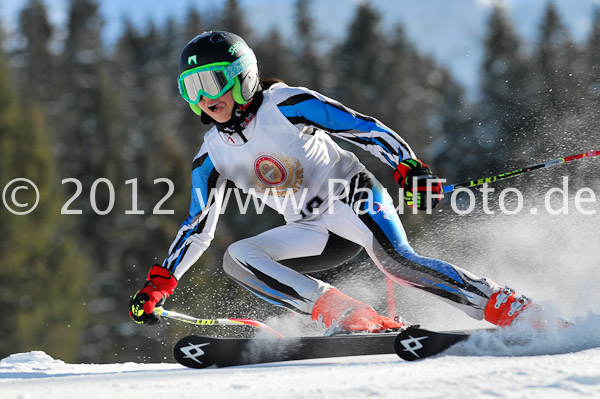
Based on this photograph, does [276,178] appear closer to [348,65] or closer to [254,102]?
[254,102]

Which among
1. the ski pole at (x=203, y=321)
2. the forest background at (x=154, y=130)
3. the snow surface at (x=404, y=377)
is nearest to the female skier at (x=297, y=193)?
the ski pole at (x=203, y=321)

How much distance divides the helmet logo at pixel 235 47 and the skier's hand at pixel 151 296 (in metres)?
1.28

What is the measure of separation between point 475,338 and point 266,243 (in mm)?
1502

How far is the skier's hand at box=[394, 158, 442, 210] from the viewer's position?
3.40 m

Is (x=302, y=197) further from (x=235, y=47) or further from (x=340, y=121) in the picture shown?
(x=235, y=47)

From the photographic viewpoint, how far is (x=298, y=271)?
4262 millimetres

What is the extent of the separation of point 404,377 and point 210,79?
202 cm

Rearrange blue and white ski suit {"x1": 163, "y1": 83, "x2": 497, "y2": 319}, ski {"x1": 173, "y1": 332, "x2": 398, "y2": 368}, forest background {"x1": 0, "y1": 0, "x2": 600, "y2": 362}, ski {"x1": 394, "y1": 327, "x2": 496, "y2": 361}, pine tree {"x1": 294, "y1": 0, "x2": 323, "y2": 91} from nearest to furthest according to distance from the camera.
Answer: ski {"x1": 394, "y1": 327, "x2": 496, "y2": 361}
ski {"x1": 173, "y1": 332, "x2": 398, "y2": 368}
blue and white ski suit {"x1": 163, "y1": 83, "x2": 497, "y2": 319}
forest background {"x1": 0, "y1": 0, "x2": 600, "y2": 362}
pine tree {"x1": 294, "y1": 0, "x2": 323, "y2": 91}

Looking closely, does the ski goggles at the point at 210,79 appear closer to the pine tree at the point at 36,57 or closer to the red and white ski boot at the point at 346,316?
the red and white ski boot at the point at 346,316

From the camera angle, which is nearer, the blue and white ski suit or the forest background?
the blue and white ski suit

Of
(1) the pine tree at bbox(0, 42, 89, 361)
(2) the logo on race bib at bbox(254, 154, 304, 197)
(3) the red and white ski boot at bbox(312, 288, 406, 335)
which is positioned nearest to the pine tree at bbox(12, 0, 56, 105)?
(1) the pine tree at bbox(0, 42, 89, 361)

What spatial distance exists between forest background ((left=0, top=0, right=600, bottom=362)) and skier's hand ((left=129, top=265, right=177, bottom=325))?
16.3ft

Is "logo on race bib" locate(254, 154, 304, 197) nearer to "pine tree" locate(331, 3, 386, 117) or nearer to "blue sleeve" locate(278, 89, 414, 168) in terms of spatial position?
"blue sleeve" locate(278, 89, 414, 168)

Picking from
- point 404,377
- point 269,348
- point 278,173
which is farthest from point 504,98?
point 404,377
